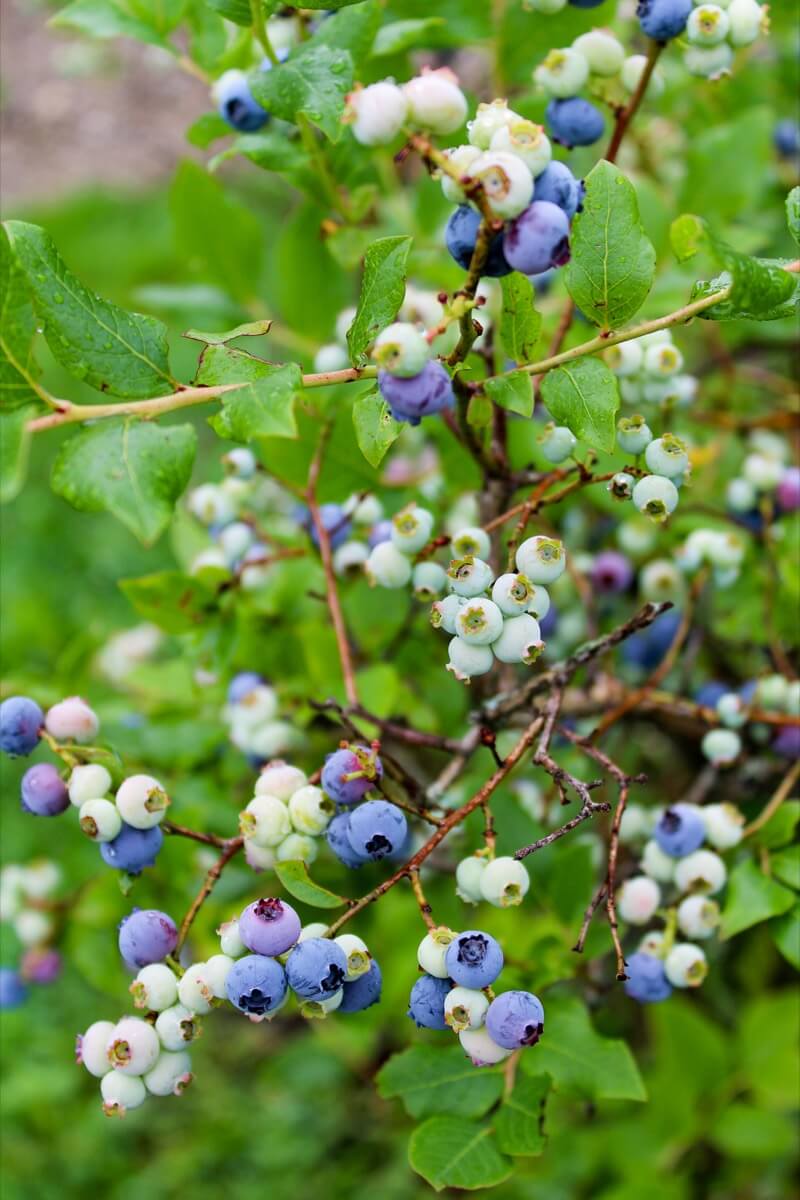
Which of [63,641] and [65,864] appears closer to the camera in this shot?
[65,864]

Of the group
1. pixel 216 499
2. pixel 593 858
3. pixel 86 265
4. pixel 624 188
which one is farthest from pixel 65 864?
pixel 86 265

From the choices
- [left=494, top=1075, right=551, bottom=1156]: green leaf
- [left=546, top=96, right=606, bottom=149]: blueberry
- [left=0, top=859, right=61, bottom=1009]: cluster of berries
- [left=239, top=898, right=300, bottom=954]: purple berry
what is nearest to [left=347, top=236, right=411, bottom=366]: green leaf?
[left=546, top=96, right=606, bottom=149]: blueberry

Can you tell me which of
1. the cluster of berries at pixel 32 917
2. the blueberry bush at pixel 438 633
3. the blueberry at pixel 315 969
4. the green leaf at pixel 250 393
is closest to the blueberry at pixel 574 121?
the blueberry bush at pixel 438 633

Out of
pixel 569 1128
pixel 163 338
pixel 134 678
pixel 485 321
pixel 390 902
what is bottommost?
pixel 569 1128

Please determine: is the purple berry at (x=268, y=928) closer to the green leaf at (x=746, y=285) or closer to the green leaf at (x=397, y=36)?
the green leaf at (x=746, y=285)

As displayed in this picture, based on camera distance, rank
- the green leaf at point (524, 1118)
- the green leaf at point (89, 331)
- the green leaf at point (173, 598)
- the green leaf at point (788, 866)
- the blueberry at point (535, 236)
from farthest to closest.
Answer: the green leaf at point (173, 598)
the green leaf at point (788, 866)
the green leaf at point (524, 1118)
the green leaf at point (89, 331)
the blueberry at point (535, 236)

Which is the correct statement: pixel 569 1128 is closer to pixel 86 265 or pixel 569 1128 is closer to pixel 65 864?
pixel 65 864
